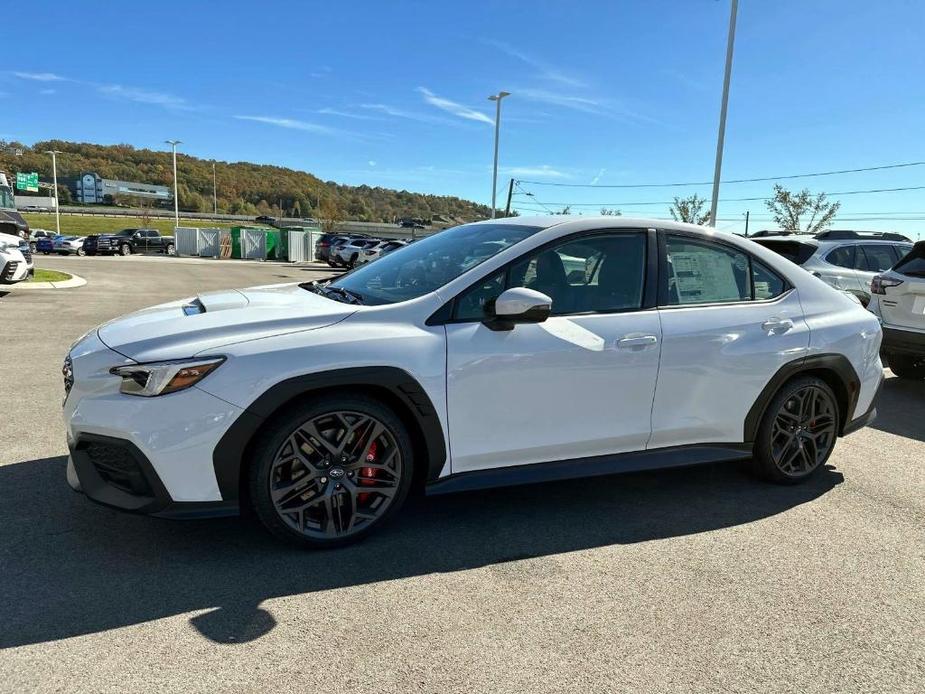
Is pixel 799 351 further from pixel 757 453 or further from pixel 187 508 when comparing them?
pixel 187 508

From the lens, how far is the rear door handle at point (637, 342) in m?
3.54

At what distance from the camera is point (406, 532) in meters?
3.46

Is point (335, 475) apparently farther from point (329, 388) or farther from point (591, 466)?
point (591, 466)

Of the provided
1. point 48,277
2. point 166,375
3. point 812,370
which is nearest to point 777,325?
point 812,370

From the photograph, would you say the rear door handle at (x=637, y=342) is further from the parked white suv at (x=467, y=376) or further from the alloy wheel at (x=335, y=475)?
the alloy wheel at (x=335, y=475)

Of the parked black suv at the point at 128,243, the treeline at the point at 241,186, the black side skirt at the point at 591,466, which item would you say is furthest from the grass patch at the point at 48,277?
the treeline at the point at 241,186

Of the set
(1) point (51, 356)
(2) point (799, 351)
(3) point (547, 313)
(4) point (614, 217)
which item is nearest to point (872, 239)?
(2) point (799, 351)

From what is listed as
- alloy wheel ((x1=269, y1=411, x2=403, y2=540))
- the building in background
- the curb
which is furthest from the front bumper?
the building in background

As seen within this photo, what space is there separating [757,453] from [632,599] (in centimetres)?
178

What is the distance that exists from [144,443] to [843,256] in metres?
9.88

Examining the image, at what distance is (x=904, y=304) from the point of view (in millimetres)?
6855

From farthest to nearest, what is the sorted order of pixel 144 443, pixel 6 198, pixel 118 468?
pixel 6 198
pixel 118 468
pixel 144 443

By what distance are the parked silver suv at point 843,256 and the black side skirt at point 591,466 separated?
239 inches

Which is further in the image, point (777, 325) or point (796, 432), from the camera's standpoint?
point (796, 432)
